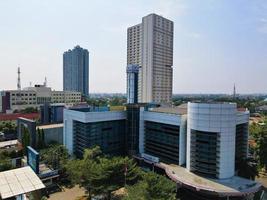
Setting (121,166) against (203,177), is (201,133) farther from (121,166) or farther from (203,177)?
(121,166)

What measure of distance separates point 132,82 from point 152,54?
64702mm

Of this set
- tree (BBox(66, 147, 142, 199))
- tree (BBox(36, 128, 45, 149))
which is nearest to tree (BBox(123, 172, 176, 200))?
tree (BBox(66, 147, 142, 199))

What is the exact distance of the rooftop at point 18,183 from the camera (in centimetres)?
2423

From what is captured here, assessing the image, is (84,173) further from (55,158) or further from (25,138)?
(25,138)

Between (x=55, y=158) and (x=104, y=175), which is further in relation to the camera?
(x=55, y=158)

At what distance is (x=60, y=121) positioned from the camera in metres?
79.1

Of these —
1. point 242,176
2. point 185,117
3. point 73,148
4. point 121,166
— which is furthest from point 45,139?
point 242,176

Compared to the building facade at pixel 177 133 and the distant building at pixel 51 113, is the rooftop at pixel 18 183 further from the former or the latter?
the distant building at pixel 51 113

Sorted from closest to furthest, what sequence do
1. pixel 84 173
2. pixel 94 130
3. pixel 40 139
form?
pixel 84 173
pixel 94 130
pixel 40 139

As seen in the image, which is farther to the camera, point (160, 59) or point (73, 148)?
point (160, 59)

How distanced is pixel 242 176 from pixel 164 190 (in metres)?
20.1

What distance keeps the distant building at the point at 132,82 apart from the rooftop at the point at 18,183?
1343 inches

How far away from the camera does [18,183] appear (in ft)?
86.1

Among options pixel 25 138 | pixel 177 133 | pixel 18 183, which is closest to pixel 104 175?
pixel 18 183
